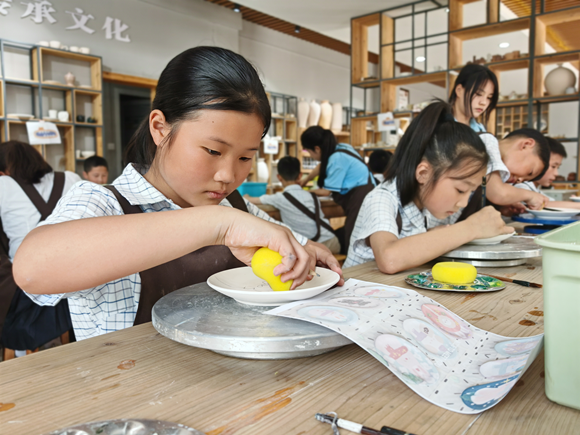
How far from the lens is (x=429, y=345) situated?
0.62 meters

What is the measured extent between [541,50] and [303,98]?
16.0 ft

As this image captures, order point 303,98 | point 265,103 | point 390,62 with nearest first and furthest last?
point 265,103 < point 390,62 < point 303,98

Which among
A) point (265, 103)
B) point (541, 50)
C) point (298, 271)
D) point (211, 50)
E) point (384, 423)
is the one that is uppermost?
point (541, 50)

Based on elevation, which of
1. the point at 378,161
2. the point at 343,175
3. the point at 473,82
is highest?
the point at 473,82

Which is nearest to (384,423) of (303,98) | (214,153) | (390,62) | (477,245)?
(214,153)

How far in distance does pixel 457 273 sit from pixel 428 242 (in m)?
0.28

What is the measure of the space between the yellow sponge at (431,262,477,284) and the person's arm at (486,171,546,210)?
4.88 ft

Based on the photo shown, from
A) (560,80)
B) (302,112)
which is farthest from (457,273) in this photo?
(302,112)

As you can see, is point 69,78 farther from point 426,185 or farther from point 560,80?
point 560,80

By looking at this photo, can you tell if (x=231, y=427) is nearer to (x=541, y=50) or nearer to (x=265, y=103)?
(x=265, y=103)

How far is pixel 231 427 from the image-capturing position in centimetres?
46

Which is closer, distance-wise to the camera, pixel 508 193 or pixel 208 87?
pixel 208 87

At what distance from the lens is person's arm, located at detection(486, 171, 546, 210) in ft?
7.73

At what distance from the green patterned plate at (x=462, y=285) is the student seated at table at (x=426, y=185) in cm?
28
